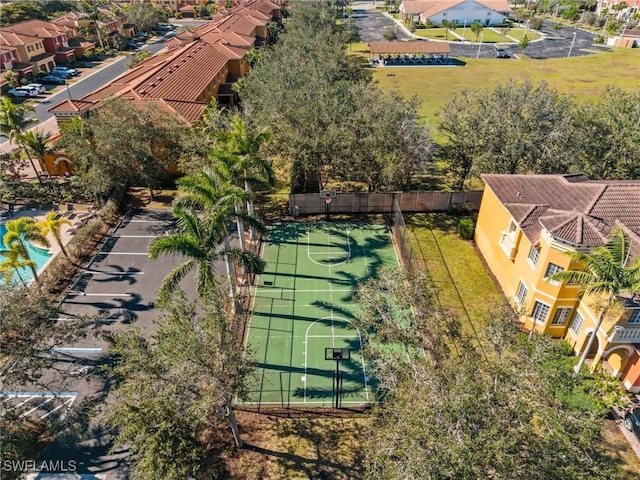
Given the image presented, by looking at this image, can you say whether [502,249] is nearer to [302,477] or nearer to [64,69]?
[302,477]

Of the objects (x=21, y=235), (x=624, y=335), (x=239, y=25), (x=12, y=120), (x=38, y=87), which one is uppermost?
(x=239, y=25)

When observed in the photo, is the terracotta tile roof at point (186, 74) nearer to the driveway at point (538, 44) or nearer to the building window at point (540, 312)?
the building window at point (540, 312)

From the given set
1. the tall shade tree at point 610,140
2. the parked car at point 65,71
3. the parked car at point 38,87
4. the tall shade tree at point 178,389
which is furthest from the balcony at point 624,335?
the parked car at point 65,71

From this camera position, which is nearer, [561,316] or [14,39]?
[561,316]

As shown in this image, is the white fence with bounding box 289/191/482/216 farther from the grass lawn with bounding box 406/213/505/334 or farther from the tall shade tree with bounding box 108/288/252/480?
the tall shade tree with bounding box 108/288/252/480

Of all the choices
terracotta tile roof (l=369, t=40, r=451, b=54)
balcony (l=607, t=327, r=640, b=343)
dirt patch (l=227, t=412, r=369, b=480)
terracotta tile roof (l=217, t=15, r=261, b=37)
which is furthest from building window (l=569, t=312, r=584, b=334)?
terracotta tile roof (l=369, t=40, r=451, b=54)

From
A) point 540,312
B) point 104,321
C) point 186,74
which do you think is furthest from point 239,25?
point 540,312

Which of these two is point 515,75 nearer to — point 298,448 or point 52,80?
point 298,448

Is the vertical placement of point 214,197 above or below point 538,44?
above
